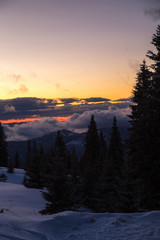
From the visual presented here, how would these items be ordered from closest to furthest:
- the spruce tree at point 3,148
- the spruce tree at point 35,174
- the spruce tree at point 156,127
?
the spruce tree at point 156,127 < the spruce tree at point 35,174 < the spruce tree at point 3,148

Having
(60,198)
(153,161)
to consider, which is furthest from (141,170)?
(60,198)

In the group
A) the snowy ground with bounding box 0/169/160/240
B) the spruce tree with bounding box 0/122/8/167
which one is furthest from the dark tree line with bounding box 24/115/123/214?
the spruce tree with bounding box 0/122/8/167

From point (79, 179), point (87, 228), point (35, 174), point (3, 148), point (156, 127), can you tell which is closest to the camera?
point (87, 228)

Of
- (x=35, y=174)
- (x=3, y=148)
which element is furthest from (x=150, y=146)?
(x=3, y=148)

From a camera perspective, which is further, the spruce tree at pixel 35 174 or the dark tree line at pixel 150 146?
the spruce tree at pixel 35 174

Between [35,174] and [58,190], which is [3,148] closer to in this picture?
[35,174]

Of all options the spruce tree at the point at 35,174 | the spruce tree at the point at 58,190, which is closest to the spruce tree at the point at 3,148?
the spruce tree at the point at 35,174

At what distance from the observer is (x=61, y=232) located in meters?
7.65

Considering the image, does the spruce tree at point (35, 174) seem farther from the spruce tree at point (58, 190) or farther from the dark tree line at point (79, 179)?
the spruce tree at point (58, 190)

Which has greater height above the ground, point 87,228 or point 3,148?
point 87,228

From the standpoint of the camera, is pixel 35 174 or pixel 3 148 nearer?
pixel 35 174

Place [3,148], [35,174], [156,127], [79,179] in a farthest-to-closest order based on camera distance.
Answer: [3,148] < [35,174] < [79,179] < [156,127]

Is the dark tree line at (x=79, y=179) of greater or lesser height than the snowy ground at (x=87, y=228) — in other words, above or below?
below

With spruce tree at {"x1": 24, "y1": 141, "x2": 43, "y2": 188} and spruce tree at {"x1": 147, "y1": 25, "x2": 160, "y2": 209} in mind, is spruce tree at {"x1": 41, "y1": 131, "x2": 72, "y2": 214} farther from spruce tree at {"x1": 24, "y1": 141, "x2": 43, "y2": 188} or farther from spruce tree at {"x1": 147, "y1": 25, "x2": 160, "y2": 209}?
spruce tree at {"x1": 24, "y1": 141, "x2": 43, "y2": 188}
